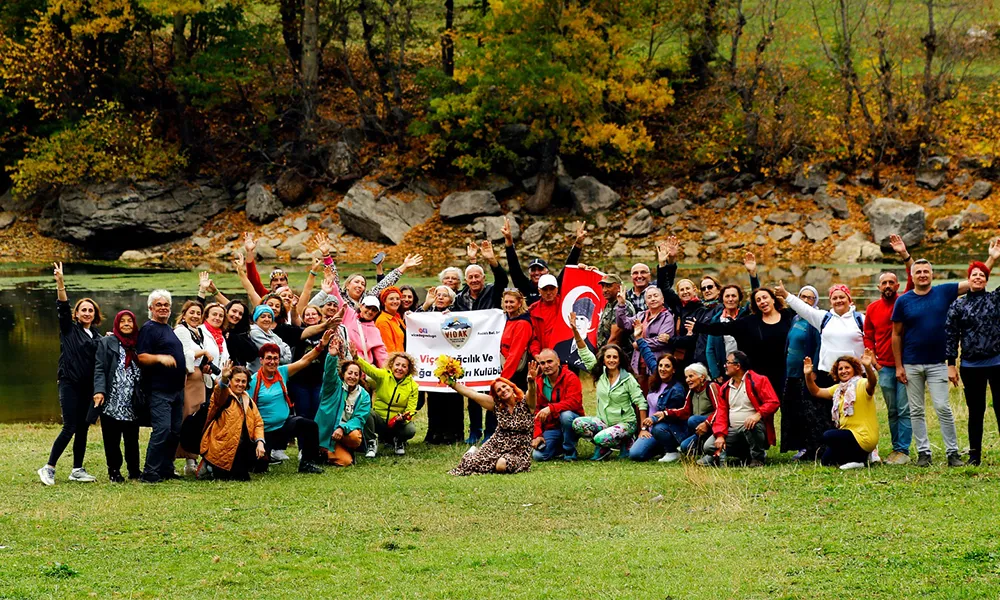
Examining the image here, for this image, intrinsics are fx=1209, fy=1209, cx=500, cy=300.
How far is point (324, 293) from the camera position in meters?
15.4

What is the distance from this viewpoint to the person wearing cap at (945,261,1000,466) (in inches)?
443

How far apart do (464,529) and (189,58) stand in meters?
42.5

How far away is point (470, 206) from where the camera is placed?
43344mm

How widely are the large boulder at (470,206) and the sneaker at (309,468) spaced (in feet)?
101

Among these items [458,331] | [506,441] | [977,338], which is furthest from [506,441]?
[977,338]

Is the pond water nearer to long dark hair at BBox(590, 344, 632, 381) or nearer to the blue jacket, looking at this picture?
the blue jacket

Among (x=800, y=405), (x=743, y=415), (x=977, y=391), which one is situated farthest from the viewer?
(x=800, y=405)

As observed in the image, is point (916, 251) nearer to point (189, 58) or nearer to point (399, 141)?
point (399, 141)

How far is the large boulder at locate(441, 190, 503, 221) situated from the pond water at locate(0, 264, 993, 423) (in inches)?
209

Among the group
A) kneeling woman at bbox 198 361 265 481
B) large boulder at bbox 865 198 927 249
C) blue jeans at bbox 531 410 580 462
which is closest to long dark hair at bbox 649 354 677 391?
blue jeans at bbox 531 410 580 462

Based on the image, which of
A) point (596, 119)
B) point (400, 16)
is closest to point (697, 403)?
point (596, 119)

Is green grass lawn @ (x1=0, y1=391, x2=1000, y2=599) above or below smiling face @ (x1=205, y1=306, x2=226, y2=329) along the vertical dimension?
below

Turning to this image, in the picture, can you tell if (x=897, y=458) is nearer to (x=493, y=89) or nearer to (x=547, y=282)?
(x=547, y=282)

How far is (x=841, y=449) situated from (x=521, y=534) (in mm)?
3871
